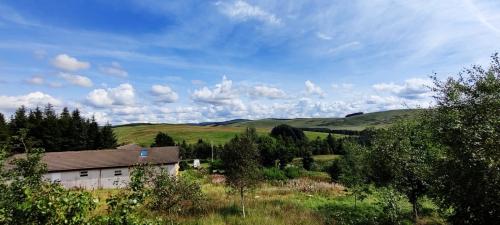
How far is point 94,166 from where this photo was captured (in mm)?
52219

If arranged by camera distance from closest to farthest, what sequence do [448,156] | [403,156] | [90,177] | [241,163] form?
[448,156] < [403,156] < [241,163] < [90,177]

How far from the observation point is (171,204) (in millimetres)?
20312

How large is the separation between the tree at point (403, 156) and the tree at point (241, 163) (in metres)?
8.15

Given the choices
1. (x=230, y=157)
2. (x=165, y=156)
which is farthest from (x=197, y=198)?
(x=165, y=156)

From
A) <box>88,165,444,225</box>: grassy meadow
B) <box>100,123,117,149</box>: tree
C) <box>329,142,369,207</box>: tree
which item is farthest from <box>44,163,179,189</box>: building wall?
<box>100,123,117,149</box>: tree

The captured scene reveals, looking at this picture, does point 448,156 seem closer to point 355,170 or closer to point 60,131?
point 355,170

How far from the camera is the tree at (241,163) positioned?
26.8 m

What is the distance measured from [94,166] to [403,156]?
141 ft

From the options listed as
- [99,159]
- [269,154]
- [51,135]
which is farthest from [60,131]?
[269,154]

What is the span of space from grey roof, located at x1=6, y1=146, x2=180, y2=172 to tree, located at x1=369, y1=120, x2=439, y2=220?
34.2 m

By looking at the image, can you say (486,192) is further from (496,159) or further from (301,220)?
(301,220)

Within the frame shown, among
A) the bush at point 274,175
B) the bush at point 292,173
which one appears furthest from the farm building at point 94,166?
the bush at point 292,173

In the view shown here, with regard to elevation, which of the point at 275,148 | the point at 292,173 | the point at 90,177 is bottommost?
the point at 292,173

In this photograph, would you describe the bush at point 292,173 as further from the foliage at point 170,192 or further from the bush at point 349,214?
the foliage at point 170,192
